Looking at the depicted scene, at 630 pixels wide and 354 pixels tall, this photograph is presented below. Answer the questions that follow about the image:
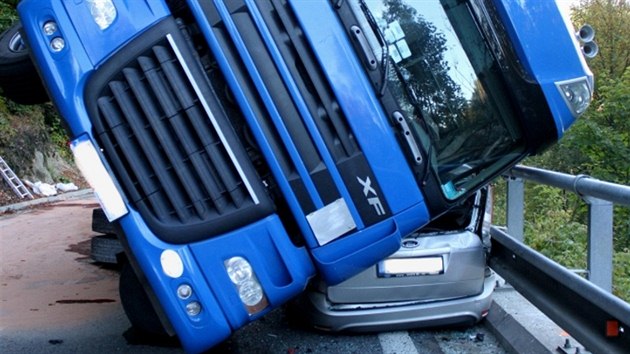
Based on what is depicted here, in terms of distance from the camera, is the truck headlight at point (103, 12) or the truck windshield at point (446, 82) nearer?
the truck headlight at point (103, 12)

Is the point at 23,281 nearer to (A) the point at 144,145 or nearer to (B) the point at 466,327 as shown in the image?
(A) the point at 144,145

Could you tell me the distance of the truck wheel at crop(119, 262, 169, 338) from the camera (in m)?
4.18

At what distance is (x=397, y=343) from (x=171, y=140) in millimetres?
2318

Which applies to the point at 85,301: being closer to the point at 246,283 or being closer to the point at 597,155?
the point at 246,283

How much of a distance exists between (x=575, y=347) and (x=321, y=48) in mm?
2387

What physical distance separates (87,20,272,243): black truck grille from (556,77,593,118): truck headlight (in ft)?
6.08

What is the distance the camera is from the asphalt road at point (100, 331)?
14.9 feet

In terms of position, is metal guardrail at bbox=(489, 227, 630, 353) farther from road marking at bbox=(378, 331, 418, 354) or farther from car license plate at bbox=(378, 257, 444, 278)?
road marking at bbox=(378, 331, 418, 354)

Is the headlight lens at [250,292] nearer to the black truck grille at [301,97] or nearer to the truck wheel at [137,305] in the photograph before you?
the black truck grille at [301,97]

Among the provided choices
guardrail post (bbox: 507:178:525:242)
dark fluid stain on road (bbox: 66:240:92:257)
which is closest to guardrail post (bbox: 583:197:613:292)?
guardrail post (bbox: 507:178:525:242)

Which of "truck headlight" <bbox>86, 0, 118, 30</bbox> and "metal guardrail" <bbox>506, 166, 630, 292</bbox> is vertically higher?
"truck headlight" <bbox>86, 0, 118, 30</bbox>

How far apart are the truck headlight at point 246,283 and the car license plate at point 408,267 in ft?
4.30

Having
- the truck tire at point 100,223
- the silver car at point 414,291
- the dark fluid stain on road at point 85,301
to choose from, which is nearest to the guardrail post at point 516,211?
the silver car at point 414,291

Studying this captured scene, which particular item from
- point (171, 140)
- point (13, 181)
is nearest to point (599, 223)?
point (171, 140)
